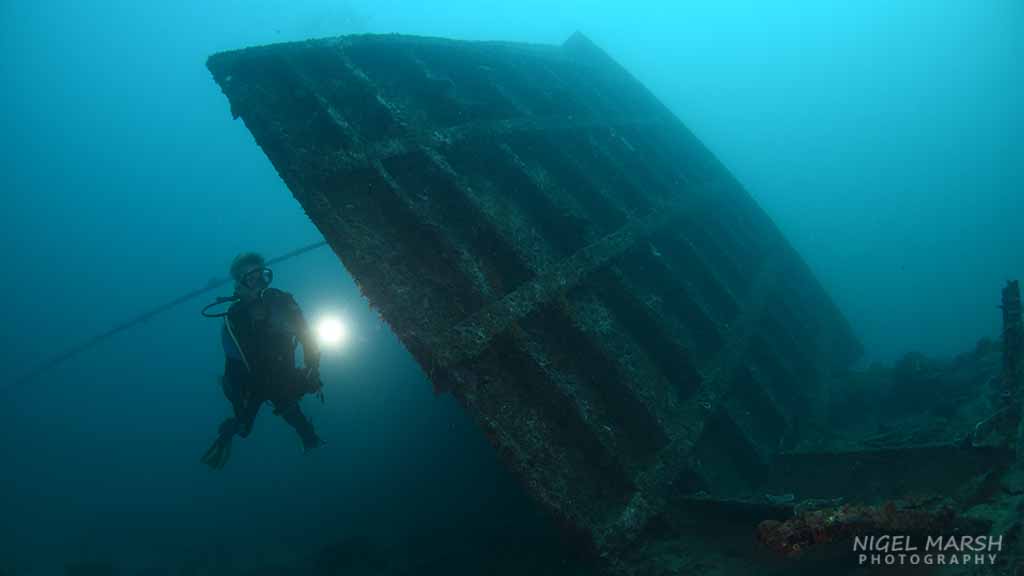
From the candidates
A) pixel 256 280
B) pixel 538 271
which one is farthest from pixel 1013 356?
pixel 256 280

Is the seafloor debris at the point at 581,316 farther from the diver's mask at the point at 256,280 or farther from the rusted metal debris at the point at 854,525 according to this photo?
the diver's mask at the point at 256,280

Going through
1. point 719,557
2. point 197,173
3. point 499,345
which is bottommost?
point 719,557

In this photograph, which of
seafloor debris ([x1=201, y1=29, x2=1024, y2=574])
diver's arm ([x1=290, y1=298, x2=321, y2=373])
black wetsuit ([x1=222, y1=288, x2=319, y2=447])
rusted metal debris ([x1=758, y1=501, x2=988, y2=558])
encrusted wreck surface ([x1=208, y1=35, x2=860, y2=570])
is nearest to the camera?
rusted metal debris ([x1=758, y1=501, x2=988, y2=558])

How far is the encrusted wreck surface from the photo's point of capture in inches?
104

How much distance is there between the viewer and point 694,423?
3404mm

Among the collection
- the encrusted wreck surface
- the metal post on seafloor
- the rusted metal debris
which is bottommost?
the metal post on seafloor

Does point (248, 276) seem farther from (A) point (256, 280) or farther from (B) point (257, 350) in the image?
(B) point (257, 350)

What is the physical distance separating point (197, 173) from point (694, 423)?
15036cm

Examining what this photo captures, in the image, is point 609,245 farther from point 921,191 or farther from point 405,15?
point 405,15

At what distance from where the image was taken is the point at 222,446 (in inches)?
164

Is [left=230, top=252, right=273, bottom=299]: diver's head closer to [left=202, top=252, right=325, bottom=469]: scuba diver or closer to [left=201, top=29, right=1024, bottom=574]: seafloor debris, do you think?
[left=202, top=252, right=325, bottom=469]: scuba diver

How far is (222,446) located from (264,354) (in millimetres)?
920

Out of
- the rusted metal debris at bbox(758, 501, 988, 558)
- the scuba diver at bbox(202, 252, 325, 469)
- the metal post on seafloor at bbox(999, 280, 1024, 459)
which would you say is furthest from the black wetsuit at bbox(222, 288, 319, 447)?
the metal post on seafloor at bbox(999, 280, 1024, 459)

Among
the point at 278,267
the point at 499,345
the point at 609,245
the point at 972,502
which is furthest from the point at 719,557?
the point at 278,267
